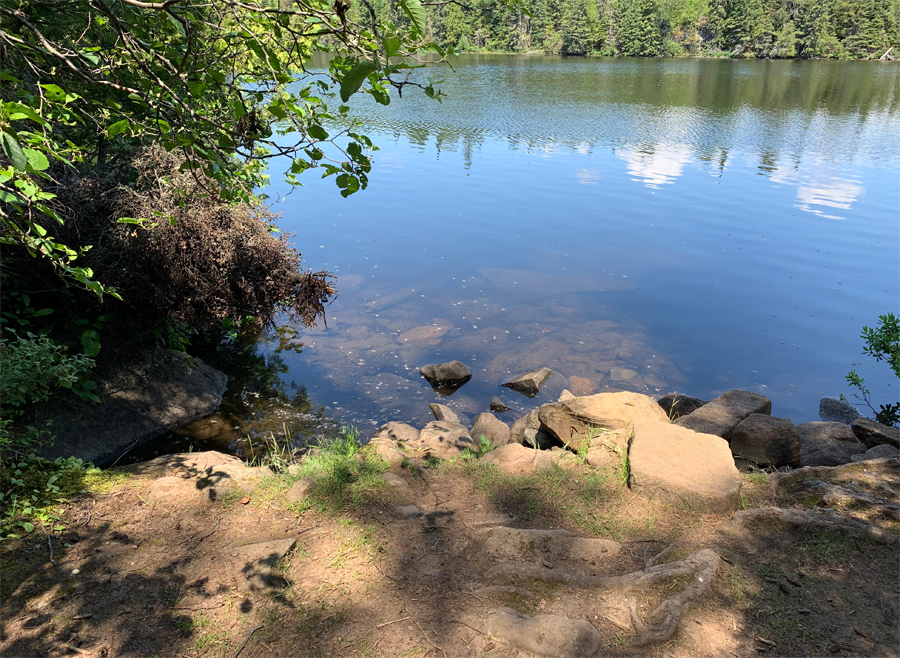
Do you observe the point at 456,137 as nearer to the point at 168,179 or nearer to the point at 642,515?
the point at 168,179

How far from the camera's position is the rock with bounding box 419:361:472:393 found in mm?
9516

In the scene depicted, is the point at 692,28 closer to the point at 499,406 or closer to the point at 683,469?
the point at 499,406

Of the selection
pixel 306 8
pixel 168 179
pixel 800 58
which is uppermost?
pixel 306 8

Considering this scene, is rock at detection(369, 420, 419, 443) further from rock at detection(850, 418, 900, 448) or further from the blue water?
rock at detection(850, 418, 900, 448)

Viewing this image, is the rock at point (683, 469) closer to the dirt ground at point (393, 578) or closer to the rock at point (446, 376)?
the dirt ground at point (393, 578)

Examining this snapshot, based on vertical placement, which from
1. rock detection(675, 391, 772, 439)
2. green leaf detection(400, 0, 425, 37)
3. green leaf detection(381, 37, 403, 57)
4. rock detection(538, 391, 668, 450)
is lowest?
rock detection(675, 391, 772, 439)

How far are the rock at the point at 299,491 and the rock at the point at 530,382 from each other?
4960 mm

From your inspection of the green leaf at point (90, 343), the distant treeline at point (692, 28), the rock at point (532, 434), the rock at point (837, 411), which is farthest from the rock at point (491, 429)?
the distant treeline at point (692, 28)

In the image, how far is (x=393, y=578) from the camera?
3938mm

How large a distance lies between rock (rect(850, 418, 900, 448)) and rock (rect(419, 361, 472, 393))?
5.31 meters

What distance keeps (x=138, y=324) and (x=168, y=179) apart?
1.98m

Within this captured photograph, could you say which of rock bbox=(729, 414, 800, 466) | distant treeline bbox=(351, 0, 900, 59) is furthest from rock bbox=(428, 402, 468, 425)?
distant treeline bbox=(351, 0, 900, 59)

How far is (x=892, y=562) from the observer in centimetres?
396

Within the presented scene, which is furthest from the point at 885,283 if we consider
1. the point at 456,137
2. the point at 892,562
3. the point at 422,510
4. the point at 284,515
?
the point at 456,137
